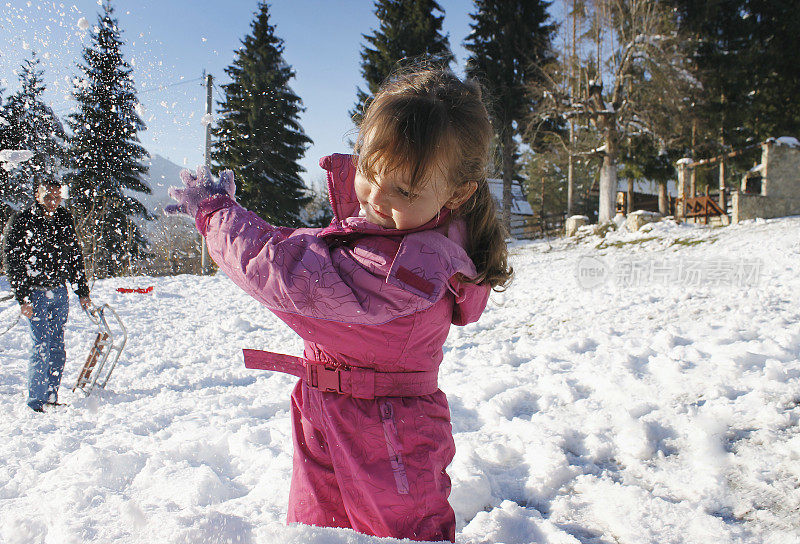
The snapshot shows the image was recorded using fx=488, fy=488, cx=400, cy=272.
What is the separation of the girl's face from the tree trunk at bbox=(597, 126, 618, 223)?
1860cm

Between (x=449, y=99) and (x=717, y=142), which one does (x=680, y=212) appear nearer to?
(x=717, y=142)

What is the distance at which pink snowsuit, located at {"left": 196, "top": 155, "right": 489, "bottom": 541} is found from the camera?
3.76 feet

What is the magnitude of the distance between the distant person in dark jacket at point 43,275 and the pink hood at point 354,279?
10.5 ft

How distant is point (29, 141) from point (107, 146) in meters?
0.54

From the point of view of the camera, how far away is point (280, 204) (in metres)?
2.91

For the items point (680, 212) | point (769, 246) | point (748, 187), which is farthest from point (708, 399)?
point (748, 187)

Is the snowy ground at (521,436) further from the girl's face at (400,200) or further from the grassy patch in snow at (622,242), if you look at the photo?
the grassy patch in snow at (622,242)

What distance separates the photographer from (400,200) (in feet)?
3.93

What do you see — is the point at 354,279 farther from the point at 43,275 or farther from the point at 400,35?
the point at 400,35

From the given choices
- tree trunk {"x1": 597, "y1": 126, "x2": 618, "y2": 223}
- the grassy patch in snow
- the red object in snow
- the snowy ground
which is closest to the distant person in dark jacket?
the snowy ground

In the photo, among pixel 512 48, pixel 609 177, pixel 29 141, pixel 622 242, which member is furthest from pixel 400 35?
pixel 29 141

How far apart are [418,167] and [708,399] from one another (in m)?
2.91

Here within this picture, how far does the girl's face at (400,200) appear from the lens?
1188 mm

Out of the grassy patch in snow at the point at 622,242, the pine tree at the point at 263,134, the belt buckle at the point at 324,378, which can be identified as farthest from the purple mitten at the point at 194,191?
the grassy patch in snow at the point at 622,242
